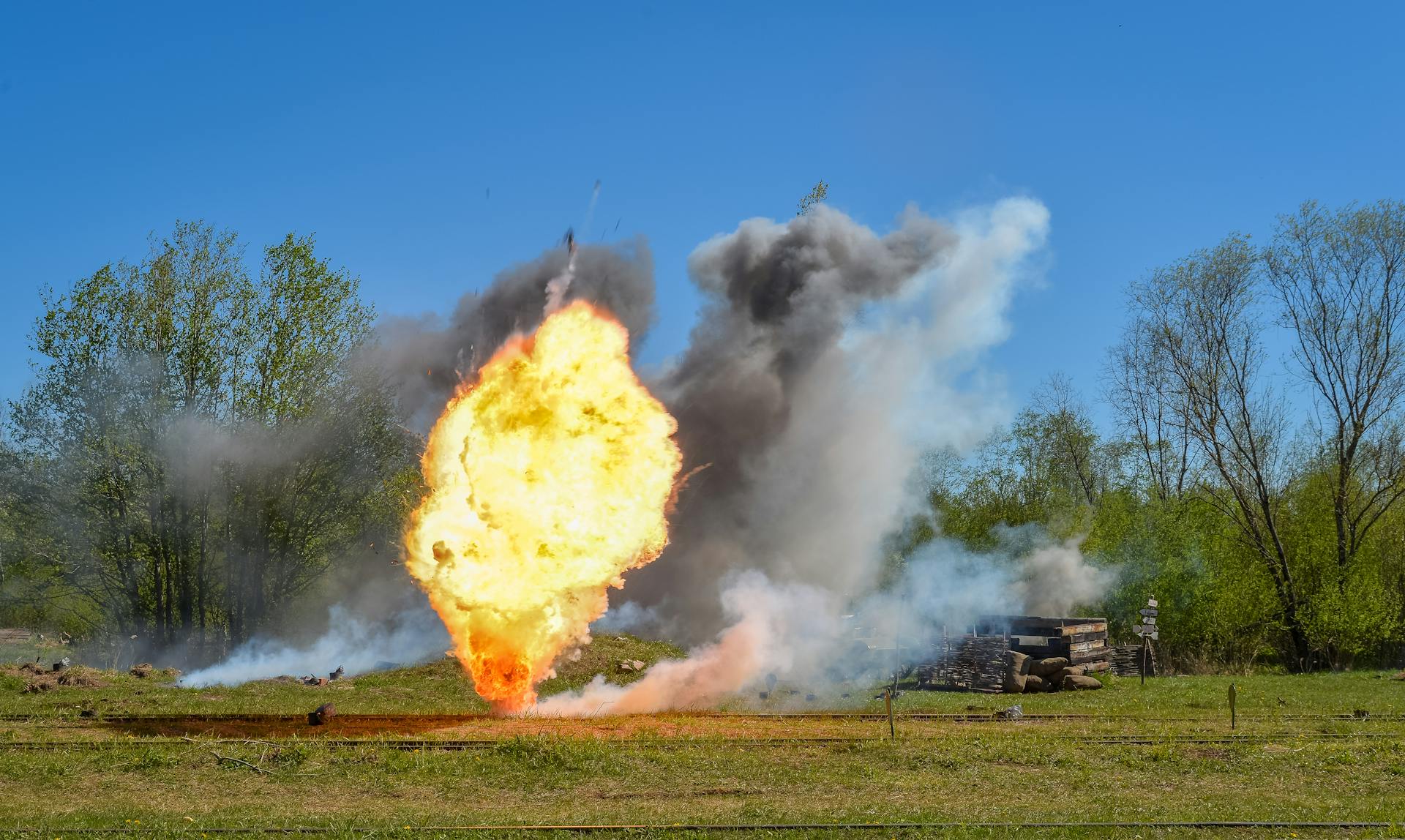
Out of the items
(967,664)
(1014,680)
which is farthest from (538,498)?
(1014,680)

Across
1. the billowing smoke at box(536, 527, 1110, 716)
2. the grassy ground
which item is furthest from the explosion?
the billowing smoke at box(536, 527, 1110, 716)

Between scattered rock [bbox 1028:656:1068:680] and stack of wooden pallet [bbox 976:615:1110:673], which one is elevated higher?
stack of wooden pallet [bbox 976:615:1110:673]

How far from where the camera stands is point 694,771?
18.5 m

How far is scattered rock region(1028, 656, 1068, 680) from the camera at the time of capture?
109 ft

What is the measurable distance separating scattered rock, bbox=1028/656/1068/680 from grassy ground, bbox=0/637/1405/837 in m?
6.61

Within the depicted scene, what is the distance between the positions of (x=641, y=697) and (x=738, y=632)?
15.5 feet

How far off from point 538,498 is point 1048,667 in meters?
18.8

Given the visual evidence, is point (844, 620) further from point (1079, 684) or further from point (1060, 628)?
point (1060, 628)

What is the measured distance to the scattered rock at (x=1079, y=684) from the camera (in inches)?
1299

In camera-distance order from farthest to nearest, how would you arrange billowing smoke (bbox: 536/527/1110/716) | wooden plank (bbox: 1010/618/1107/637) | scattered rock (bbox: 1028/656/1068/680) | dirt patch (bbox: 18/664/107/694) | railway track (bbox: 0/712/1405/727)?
wooden plank (bbox: 1010/618/1107/637), scattered rock (bbox: 1028/656/1068/680), dirt patch (bbox: 18/664/107/694), billowing smoke (bbox: 536/527/1110/716), railway track (bbox: 0/712/1405/727)

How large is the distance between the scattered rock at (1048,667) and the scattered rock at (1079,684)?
0.38 m

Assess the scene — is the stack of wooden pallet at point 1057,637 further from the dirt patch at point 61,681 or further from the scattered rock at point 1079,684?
the dirt patch at point 61,681

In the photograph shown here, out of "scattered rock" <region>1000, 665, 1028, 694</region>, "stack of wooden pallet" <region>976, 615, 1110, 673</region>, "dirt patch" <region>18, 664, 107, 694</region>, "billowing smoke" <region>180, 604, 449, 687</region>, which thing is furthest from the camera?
"billowing smoke" <region>180, 604, 449, 687</region>

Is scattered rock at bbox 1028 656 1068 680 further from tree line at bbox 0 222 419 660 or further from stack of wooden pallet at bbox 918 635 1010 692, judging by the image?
tree line at bbox 0 222 419 660
